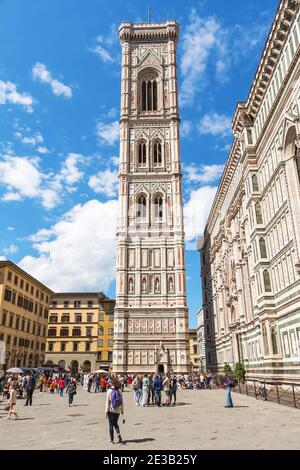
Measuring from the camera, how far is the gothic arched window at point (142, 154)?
62156mm

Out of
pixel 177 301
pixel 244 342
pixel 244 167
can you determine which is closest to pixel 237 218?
pixel 244 167

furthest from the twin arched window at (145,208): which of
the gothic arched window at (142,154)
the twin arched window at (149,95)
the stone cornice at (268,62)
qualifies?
the stone cornice at (268,62)

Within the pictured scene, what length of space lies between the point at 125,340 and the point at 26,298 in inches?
631

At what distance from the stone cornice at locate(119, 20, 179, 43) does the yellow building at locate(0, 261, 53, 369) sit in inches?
1868

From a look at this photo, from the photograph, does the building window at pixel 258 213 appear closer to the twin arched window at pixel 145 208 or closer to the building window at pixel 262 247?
the building window at pixel 262 247

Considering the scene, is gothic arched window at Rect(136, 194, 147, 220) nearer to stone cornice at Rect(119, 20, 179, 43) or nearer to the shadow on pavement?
stone cornice at Rect(119, 20, 179, 43)

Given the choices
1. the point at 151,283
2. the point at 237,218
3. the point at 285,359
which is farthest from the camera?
the point at 151,283

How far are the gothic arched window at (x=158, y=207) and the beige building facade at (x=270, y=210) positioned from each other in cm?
2155

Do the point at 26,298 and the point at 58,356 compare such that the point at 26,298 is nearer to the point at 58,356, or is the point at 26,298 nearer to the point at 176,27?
the point at 58,356

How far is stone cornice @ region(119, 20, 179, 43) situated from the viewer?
68.4 meters

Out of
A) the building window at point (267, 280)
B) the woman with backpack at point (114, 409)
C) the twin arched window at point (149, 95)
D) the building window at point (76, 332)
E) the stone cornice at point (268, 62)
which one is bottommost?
the woman with backpack at point (114, 409)

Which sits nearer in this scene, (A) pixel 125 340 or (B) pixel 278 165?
(B) pixel 278 165
